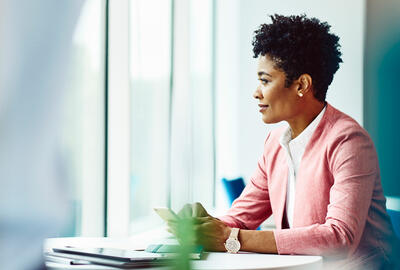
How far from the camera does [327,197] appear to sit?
120cm

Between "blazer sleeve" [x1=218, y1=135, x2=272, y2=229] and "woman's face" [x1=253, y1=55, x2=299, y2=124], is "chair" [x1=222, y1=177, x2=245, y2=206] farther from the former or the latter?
"woman's face" [x1=253, y1=55, x2=299, y2=124]

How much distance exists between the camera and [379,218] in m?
1.23

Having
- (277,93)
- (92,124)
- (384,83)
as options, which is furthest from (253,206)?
(384,83)

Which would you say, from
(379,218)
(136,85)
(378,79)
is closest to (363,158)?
(379,218)

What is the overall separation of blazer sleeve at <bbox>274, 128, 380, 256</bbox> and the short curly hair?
259 mm

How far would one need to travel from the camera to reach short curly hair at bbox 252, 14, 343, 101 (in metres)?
1.37

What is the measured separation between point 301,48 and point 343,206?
0.52 m

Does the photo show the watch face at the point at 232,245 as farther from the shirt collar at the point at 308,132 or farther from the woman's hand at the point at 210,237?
the shirt collar at the point at 308,132

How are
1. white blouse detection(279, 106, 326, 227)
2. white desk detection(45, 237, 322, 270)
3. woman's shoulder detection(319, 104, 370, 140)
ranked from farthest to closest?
white blouse detection(279, 106, 326, 227), woman's shoulder detection(319, 104, 370, 140), white desk detection(45, 237, 322, 270)

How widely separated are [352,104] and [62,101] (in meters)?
3.19

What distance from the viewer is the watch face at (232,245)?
105 cm

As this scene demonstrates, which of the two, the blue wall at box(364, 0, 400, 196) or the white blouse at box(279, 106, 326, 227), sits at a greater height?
the blue wall at box(364, 0, 400, 196)

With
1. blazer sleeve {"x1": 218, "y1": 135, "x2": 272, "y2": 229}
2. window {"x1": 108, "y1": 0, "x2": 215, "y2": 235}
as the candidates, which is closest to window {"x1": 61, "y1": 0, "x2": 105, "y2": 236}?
window {"x1": 108, "y1": 0, "x2": 215, "y2": 235}

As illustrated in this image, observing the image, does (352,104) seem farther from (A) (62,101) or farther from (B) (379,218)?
(A) (62,101)
